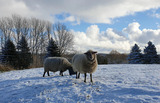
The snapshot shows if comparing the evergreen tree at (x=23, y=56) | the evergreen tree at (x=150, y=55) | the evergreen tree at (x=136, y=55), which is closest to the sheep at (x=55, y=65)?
the evergreen tree at (x=23, y=56)

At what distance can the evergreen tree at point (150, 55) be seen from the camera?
34.2 m

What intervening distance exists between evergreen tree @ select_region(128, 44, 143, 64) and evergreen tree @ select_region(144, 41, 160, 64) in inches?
54.1

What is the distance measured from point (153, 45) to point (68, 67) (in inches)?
1278

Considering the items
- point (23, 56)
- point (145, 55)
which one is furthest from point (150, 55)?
point (23, 56)

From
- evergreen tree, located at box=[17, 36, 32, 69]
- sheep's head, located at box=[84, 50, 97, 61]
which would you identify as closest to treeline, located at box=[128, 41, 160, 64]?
evergreen tree, located at box=[17, 36, 32, 69]

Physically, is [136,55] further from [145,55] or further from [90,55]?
[90,55]

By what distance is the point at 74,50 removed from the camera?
45.2 metres

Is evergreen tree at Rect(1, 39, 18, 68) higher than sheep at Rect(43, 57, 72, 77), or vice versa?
evergreen tree at Rect(1, 39, 18, 68)

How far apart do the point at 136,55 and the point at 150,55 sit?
3.54 metres

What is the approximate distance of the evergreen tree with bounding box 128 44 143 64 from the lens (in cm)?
3572

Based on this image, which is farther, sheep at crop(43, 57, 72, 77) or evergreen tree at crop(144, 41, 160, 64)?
evergreen tree at crop(144, 41, 160, 64)

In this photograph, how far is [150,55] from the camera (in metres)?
34.6

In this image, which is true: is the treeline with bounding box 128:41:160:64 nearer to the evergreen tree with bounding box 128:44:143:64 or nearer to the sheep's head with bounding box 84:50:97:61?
the evergreen tree with bounding box 128:44:143:64

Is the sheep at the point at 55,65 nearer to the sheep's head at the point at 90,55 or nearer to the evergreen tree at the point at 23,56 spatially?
the sheep's head at the point at 90,55
